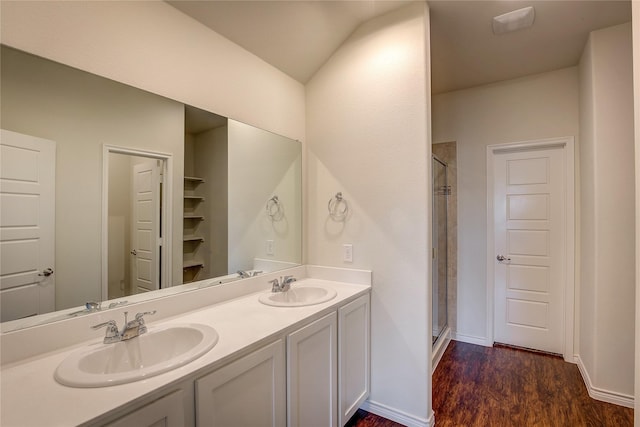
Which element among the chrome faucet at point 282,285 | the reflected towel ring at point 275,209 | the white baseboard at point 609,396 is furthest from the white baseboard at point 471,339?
the reflected towel ring at point 275,209

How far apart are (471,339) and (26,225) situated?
3.60 metres

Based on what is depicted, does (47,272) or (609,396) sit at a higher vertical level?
(47,272)

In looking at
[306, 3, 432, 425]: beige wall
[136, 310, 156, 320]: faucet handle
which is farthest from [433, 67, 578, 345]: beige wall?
[136, 310, 156, 320]: faucet handle

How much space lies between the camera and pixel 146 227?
1.50 meters

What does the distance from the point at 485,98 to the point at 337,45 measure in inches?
70.4

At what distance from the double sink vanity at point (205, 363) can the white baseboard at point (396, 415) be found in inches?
5.8

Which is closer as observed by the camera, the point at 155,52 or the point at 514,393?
the point at 155,52

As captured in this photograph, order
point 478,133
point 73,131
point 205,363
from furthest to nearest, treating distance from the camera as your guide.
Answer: point 478,133 < point 73,131 < point 205,363

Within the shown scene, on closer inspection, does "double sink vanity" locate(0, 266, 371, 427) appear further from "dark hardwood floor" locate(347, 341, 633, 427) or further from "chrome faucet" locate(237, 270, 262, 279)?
"dark hardwood floor" locate(347, 341, 633, 427)

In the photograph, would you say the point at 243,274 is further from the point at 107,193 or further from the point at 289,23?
the point at 289,23

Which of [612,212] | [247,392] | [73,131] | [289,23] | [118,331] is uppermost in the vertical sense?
[289,23]

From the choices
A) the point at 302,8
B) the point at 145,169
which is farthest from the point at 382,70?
the point at 145,169

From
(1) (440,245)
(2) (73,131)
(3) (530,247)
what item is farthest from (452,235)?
(2) (73,131)

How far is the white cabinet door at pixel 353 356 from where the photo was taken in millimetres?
1744
